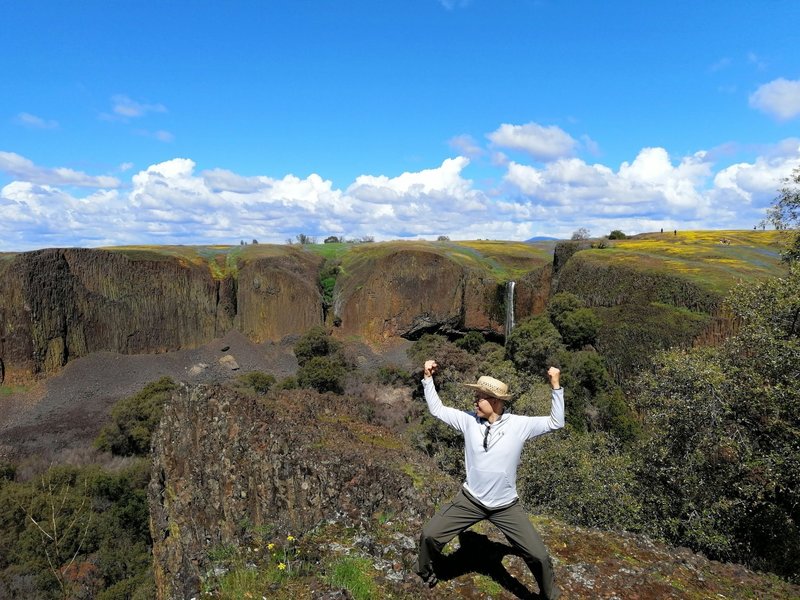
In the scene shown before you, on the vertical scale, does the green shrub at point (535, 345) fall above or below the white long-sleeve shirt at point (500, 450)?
below

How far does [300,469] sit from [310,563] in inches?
253

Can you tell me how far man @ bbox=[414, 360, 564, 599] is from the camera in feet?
→ 18.9

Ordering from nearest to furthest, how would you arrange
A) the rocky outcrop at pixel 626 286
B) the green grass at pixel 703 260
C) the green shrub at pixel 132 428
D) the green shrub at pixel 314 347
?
the green shrub at pixel 132 428
the rocky outcrop at pixel 626 286
the green grass at pixel 703 260
the green shrub at pixel 314 347

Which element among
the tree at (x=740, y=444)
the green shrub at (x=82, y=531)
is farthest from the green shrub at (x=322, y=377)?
the tree at (x=740, y=444)

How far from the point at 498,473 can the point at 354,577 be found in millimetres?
2244

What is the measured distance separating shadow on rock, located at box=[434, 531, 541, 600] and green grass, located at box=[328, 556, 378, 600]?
2.95 feet

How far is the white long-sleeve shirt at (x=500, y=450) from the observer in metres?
5.75

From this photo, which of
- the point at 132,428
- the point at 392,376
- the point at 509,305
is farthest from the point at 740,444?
the point at 509,305

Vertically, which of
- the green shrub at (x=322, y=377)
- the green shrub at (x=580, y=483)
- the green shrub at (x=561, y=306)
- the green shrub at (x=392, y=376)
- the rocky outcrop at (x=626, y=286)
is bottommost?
the green shrub at (x=392, y=376)

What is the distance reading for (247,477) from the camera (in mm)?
13219

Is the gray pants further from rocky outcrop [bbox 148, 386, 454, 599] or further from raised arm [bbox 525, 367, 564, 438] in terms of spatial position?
rocky outcrop [bbox 148, 386, 454, 599]

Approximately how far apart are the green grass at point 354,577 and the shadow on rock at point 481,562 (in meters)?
0.90

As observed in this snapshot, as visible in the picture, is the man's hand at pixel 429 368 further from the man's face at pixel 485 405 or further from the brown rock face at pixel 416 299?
the brown rock face at pixel 416 299

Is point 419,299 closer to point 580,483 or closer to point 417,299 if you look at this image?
point 417,299
